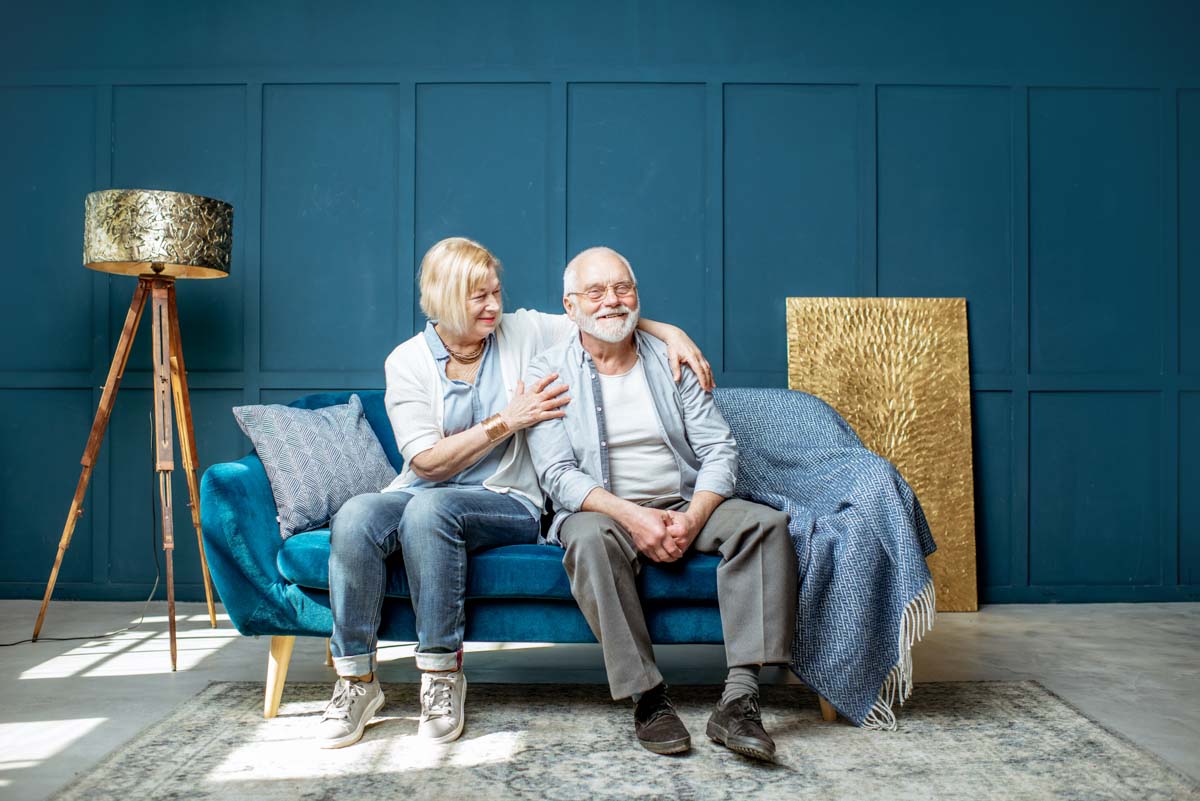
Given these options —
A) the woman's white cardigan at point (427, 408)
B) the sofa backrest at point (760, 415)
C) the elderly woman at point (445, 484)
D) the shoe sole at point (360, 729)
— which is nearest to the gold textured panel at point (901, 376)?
the sofa backrest at point (760, 415)

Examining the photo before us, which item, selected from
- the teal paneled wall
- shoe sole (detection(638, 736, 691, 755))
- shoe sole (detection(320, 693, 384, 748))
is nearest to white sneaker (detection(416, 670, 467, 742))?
shoe sole (detection(320, 693, 384, 748))

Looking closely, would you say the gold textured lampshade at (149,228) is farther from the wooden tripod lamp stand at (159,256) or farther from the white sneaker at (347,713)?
the white sneaker at (347,713)

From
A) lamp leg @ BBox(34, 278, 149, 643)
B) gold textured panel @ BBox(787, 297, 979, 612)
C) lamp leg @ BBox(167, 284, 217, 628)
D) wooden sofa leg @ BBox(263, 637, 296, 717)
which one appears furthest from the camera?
gold textured panel @ BBox(787, 297, 979, 612)

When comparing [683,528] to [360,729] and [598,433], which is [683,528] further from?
[360,729]

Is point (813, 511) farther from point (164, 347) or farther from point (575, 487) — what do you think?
point (164, 347)

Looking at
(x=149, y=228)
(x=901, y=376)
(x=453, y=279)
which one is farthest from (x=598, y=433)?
(x=901, y=376)

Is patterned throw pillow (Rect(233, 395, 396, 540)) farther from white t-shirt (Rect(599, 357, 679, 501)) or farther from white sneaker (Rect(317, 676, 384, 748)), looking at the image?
white t-shirt (Rect(599, 357, 679, 501))

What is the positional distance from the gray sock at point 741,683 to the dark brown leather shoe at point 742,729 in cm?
1

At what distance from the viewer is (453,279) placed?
2594mm

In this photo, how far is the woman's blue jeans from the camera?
229 centimetres

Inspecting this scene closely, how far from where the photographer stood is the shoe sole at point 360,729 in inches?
86.4

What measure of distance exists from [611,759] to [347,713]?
640mm

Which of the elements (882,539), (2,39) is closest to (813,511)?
(882,539)

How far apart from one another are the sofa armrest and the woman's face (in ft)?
2.38
